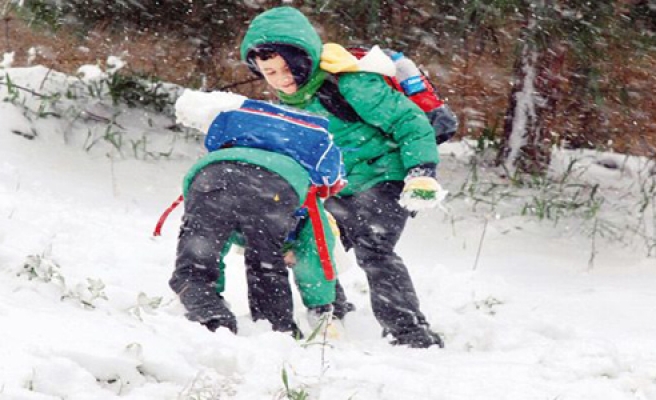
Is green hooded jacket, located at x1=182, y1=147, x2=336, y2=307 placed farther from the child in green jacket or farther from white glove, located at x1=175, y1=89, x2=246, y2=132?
the child in green jacket

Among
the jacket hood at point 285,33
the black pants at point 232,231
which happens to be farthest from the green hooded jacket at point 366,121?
the black pants at point 232,231

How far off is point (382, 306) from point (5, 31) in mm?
7336

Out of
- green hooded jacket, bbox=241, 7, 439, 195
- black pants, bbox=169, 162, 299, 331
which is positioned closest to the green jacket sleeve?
green hooded jacket, bbox=241, 7, 439, 195

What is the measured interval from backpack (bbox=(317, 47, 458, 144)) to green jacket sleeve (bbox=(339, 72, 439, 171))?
0.16 feet

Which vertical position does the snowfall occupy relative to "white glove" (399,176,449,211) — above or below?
below

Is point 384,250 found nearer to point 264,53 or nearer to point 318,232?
point 318,232

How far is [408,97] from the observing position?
14.9ft

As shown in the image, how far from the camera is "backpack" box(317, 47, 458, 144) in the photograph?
4.39 m

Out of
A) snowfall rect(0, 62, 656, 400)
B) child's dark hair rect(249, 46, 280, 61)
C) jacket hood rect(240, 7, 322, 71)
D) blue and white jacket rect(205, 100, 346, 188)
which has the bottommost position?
snowfall rect(0, 62, 656, 400)

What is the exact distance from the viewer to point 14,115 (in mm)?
7383

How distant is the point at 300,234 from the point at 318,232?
195 mm

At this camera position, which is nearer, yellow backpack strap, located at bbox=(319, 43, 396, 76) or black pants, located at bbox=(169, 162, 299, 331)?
black pants, located at bbox=(169, 162, 299, 331)

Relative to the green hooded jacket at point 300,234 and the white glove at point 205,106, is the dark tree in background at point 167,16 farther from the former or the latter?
the green hooded jacket at point 300,234

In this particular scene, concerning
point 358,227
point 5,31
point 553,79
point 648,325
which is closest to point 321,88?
point 358,227
